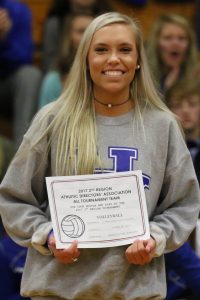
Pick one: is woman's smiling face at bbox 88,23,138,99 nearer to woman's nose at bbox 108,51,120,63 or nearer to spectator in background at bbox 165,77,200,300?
woman's nose at bbox 108,51,120,63

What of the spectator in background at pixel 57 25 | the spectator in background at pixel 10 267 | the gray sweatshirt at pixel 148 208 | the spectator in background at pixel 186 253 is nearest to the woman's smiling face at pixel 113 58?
the gray sweatshirt at pixel 148 208

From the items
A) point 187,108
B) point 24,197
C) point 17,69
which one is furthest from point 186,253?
point 17,69

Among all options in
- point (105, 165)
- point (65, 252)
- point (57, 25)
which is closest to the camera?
point (65, 252)

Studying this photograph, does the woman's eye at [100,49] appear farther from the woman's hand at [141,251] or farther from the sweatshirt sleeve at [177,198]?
the woman's hand at [141,251]

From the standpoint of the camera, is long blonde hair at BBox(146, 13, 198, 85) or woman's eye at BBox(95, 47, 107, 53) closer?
woman's eye at BBox(95, 47, 107, 53)

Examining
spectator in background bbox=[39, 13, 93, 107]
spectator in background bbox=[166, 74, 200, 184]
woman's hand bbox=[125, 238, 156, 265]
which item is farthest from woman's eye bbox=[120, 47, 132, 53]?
spectator in background bbox=[39, 13, 93, 107]

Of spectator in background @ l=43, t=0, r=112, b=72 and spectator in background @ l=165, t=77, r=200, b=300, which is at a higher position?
spectator in background @ l=43, t=0, r=112, b=72

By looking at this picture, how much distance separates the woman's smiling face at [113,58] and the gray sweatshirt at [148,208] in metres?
0.11

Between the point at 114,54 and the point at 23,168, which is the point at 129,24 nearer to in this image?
the point at 114,54

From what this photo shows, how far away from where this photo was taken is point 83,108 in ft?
6.72

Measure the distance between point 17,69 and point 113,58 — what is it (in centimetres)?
221

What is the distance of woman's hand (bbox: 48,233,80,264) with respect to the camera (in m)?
1.84

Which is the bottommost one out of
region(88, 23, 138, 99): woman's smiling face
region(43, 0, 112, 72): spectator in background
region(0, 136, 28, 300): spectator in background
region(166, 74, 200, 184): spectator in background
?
region(0, 136, 28, 300): spectator in background

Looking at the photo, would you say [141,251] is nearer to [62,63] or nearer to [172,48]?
[62,63]
